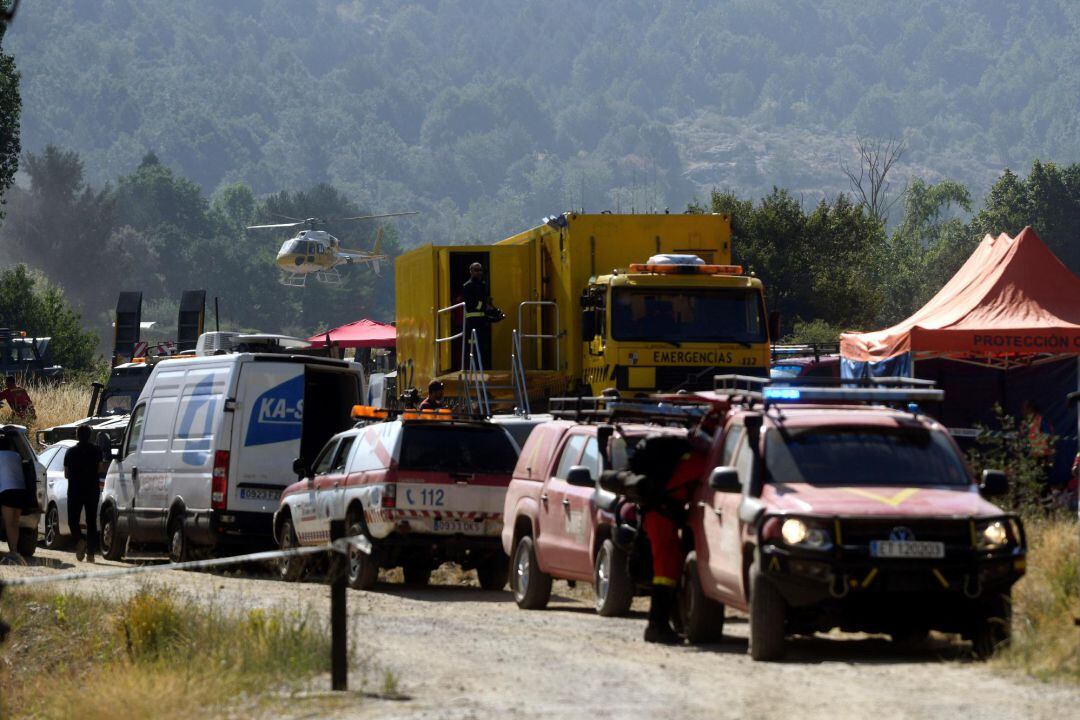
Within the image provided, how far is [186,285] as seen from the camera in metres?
196

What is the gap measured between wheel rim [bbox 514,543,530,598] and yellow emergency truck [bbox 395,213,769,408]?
14.2 feet

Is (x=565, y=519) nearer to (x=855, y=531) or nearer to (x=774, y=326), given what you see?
(x=855, y=531)

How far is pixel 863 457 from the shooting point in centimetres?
1180

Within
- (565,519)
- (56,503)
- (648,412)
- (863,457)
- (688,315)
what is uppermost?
(688,315)

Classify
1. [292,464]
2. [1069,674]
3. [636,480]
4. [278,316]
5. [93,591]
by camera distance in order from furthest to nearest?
[278,316] < [292,464] < [93,591] < [636,480] < [1069,674]

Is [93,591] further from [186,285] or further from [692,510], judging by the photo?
[186,285]

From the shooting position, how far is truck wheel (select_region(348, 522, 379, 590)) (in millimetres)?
17703

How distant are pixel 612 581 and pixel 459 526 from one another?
3454 mm

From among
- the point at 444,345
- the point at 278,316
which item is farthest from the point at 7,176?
the point at 278,316

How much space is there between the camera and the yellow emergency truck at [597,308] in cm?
2119

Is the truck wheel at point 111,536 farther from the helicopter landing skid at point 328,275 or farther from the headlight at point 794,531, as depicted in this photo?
the helicopter landing skid at point 328,275

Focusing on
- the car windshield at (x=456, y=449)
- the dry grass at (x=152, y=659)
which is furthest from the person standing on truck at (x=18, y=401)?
the dry grass at (x=152, y=659)

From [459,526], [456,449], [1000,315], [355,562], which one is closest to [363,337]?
[1000,315]

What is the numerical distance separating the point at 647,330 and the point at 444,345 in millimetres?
4137
